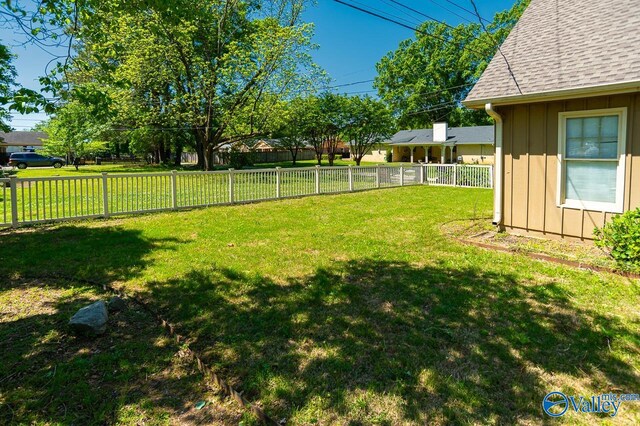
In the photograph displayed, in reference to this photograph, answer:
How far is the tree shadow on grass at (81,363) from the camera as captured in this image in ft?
7.73

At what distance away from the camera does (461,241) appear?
21.0ft

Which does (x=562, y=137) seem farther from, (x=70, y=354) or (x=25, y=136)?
(x=25, y=136)

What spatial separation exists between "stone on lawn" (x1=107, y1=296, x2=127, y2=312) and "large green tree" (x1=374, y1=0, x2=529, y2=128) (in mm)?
40089

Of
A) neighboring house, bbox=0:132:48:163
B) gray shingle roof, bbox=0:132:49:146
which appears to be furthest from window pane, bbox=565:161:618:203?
gray shingle roof, bbox=0:132:49:146

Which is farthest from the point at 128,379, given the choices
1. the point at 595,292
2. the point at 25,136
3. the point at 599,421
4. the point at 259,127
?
the point at 25,136

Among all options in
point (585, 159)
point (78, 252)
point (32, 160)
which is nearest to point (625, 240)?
point (585, 159)

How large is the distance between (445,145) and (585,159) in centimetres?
3143

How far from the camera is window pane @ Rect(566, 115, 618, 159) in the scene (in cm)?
557

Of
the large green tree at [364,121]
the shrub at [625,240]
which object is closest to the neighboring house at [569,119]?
the shrub at [625,240]

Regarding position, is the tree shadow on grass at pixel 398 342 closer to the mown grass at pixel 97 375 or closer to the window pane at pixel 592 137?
the mown grass at pixel 97 375

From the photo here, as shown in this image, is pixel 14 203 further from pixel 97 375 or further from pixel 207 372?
pixel 207 372

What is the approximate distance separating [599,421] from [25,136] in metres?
67.6

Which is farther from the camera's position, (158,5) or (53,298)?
(158,5)

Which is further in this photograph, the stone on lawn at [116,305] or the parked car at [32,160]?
the parked car at [32,160]
